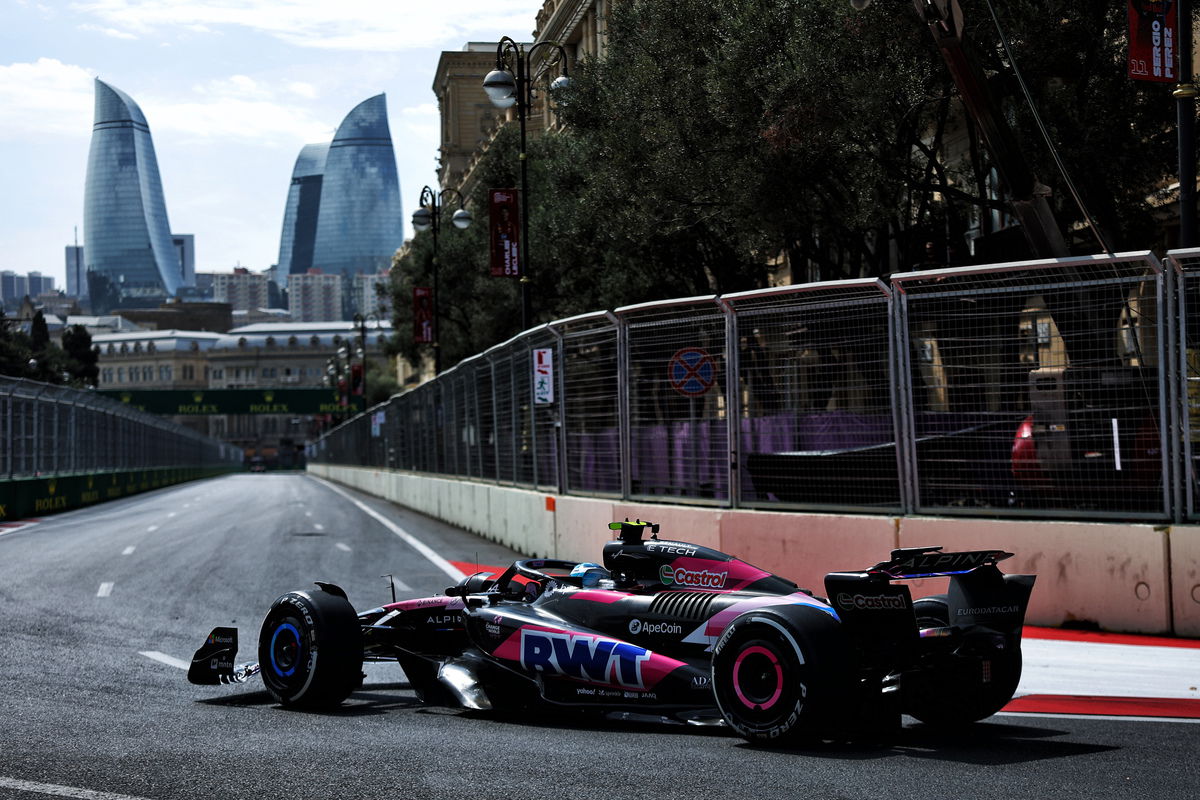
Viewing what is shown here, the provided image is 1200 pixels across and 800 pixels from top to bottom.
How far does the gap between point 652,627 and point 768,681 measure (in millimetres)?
892

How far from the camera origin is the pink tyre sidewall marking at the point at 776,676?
18.8 feet

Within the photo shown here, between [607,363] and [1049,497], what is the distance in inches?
225

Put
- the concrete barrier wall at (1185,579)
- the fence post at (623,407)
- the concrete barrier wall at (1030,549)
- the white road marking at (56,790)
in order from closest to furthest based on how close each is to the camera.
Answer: the white road marking at (56,790), the concrete barrier wall at (1185,579), the concrete barrier wall at (1030,549), the fence post at (623,407)

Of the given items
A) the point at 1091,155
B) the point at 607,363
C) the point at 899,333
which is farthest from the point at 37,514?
the point at 899,333

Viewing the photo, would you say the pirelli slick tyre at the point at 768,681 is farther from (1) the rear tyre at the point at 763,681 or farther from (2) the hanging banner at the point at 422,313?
(2) the hanging banner at the point at 422,313

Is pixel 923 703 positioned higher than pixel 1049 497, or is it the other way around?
pixel 1049 497

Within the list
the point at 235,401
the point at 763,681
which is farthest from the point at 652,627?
the point at 235,401

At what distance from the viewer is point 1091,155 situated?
19.0 m

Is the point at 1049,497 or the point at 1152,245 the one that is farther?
the point at 1152,245

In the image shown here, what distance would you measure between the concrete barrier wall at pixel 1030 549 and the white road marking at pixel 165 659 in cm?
493

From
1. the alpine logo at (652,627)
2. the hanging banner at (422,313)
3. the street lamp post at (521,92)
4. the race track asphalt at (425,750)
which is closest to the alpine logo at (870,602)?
the race track asphalt at (425,750)

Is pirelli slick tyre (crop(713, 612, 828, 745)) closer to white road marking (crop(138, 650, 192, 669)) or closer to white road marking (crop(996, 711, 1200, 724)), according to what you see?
white road marking (crop(996, 711, 1200, 724))

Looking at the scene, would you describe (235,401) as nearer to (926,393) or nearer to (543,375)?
(543,375)

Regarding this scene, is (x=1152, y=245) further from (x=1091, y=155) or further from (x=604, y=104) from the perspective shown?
(x=604, y=104)
